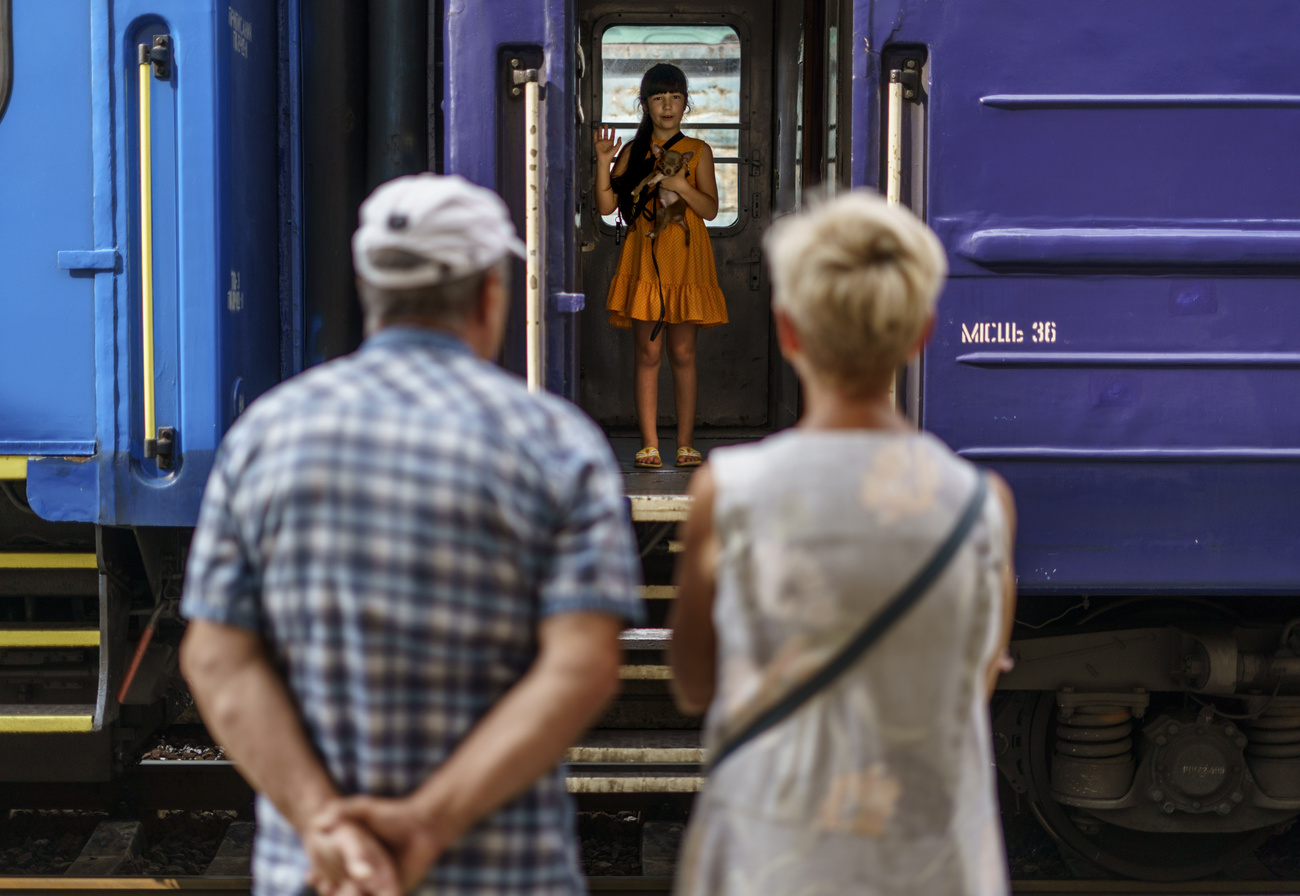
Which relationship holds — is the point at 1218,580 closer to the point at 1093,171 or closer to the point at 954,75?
the point at 1093,171

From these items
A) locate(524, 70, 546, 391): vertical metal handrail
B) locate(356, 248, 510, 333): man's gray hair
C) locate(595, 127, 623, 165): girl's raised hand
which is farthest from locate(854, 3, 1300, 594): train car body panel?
locate(356, 248, 510, 333): man's gray hair

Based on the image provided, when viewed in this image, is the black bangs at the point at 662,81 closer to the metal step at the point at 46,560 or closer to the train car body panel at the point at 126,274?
the train car body panel at the point at 126,274

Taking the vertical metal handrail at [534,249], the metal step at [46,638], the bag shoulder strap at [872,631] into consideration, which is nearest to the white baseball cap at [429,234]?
the bag shoulder strap at [872,631]

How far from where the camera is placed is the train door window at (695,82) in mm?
5102

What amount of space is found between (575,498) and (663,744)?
202cm

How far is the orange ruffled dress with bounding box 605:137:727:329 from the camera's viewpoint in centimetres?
440

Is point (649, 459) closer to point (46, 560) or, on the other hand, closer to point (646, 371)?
point (646, 371)

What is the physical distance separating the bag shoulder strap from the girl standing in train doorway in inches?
121

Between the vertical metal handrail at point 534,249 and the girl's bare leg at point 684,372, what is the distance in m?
1.37

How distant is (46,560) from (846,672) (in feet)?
9.81

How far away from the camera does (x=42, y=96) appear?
312 cm

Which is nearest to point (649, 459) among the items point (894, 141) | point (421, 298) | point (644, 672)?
point (644, 672)

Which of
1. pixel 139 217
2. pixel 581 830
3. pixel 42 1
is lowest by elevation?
pixel 581 830

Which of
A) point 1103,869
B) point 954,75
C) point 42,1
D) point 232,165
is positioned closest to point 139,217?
point 232,165
